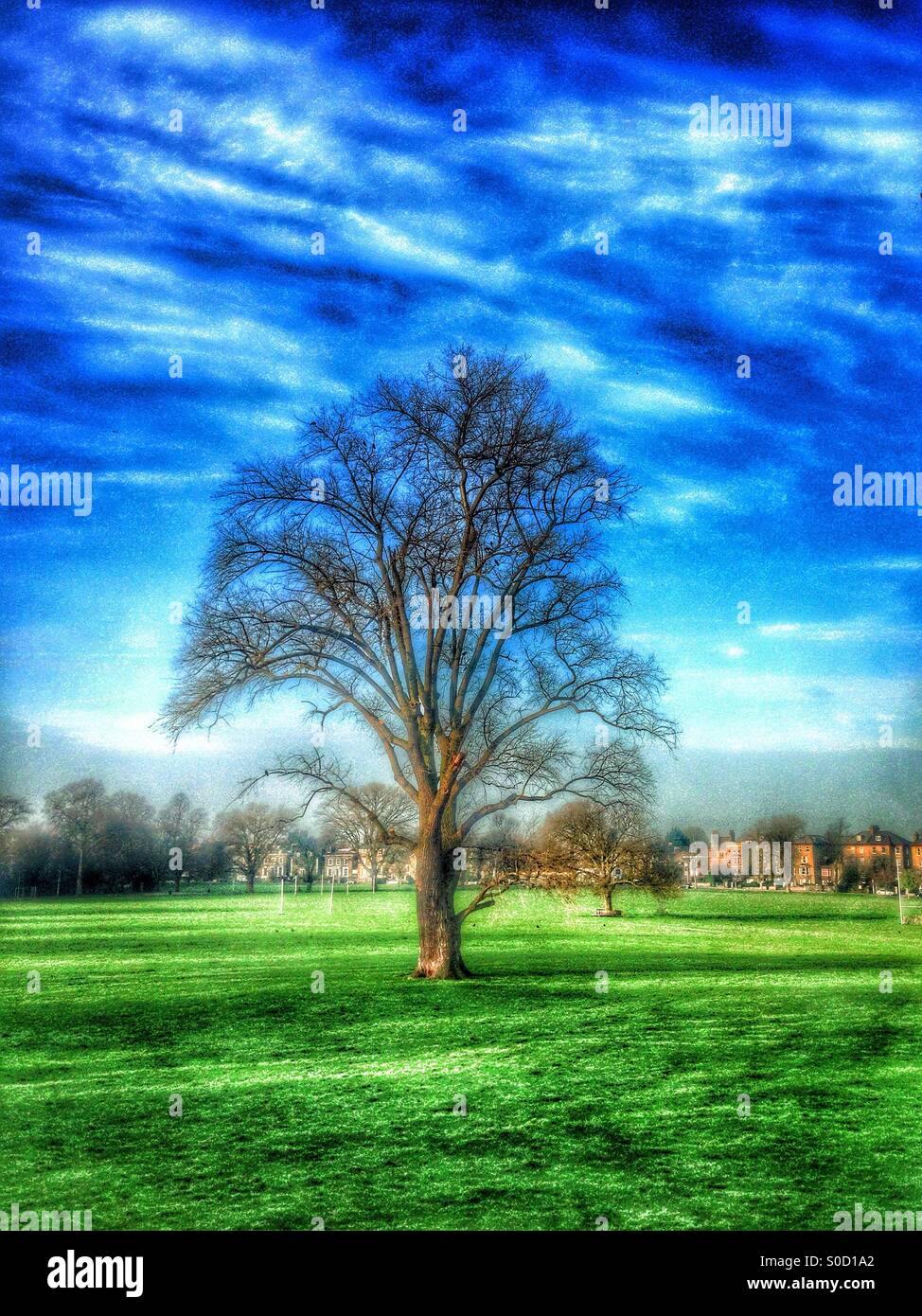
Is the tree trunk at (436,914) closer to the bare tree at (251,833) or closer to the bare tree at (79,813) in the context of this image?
the bare tree at (251,833)

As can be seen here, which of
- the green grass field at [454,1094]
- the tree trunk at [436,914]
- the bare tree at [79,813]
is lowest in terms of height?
the green grass field at [454,1094]

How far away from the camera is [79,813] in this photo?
58.5 feet

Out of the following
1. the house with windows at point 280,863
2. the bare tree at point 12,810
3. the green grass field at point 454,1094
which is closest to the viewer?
the green grass field at point 454,1094

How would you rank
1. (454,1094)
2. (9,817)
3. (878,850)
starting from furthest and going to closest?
(878,850)
(9,817)
(454,1094)

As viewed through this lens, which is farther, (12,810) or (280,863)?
(280,863)

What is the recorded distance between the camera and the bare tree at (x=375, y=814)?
13.7 meters

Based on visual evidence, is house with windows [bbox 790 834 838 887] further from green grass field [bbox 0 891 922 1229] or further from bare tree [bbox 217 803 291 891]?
bare tree [bbox 217 803 291 891]

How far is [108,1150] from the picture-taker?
710 cm

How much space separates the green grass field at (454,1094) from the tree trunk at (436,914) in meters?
0.48

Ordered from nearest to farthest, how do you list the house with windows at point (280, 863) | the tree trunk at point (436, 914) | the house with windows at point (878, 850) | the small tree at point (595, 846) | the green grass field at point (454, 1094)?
the green grass field at point (454, 1094) → the tree trunk at point (436, 914) → the small tree at point (595, 846) → the house with windows at point (280, 863) → the house with windows at point (878, 850)

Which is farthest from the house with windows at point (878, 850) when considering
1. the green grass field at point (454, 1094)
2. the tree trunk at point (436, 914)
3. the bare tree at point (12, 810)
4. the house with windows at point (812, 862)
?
the bare tree at point (12, 810)

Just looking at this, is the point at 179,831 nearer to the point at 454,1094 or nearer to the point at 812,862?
the point at 454,1094

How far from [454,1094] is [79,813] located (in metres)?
11.4

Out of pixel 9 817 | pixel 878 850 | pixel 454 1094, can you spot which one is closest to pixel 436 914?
pixel 454 1094
